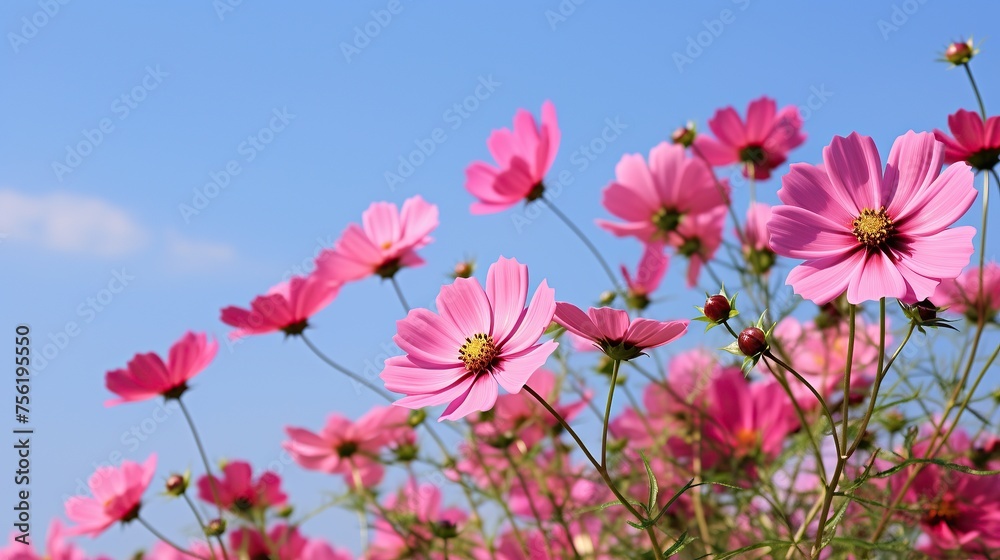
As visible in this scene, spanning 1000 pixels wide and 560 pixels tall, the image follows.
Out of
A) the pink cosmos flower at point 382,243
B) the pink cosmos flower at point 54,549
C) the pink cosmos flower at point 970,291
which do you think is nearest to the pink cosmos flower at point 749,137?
the pink cosmos flower at point 970,291

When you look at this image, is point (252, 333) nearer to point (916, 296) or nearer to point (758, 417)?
point (758, 417)

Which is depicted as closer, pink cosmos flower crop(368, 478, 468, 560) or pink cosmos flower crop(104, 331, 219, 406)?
pink cosmos flower crop(104, 331, 219, 406)

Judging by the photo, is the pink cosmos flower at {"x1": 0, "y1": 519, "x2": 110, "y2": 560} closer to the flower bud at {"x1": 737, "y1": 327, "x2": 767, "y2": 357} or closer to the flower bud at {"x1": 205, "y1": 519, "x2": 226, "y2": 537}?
the flower bud at {"x1": 205, "y1": 519, "x2": 226, "y2": 537}

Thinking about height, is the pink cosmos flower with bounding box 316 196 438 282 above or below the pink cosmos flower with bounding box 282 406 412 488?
above

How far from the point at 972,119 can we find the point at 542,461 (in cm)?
108

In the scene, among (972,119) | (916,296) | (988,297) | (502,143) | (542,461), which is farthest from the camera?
(542,461)

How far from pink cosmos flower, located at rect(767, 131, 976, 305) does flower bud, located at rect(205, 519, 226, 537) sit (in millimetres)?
772

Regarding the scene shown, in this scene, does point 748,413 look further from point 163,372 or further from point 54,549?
point 54,549

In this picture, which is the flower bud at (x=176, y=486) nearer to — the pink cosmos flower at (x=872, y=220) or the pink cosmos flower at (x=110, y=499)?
the pink cosmos flower at (x=110, y=499)

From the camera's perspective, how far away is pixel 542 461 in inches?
65.9

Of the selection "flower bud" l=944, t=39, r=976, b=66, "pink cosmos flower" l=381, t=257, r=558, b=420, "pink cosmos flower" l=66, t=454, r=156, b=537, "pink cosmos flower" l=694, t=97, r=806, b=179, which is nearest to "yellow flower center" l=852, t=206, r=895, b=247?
"pink cosmos flower" l=381, t=257, r=558, b=420

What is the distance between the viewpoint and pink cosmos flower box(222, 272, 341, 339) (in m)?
1.06

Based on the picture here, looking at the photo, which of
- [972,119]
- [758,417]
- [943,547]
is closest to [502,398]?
[758,417]

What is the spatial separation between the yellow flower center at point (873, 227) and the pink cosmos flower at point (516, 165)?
23.3 inches
